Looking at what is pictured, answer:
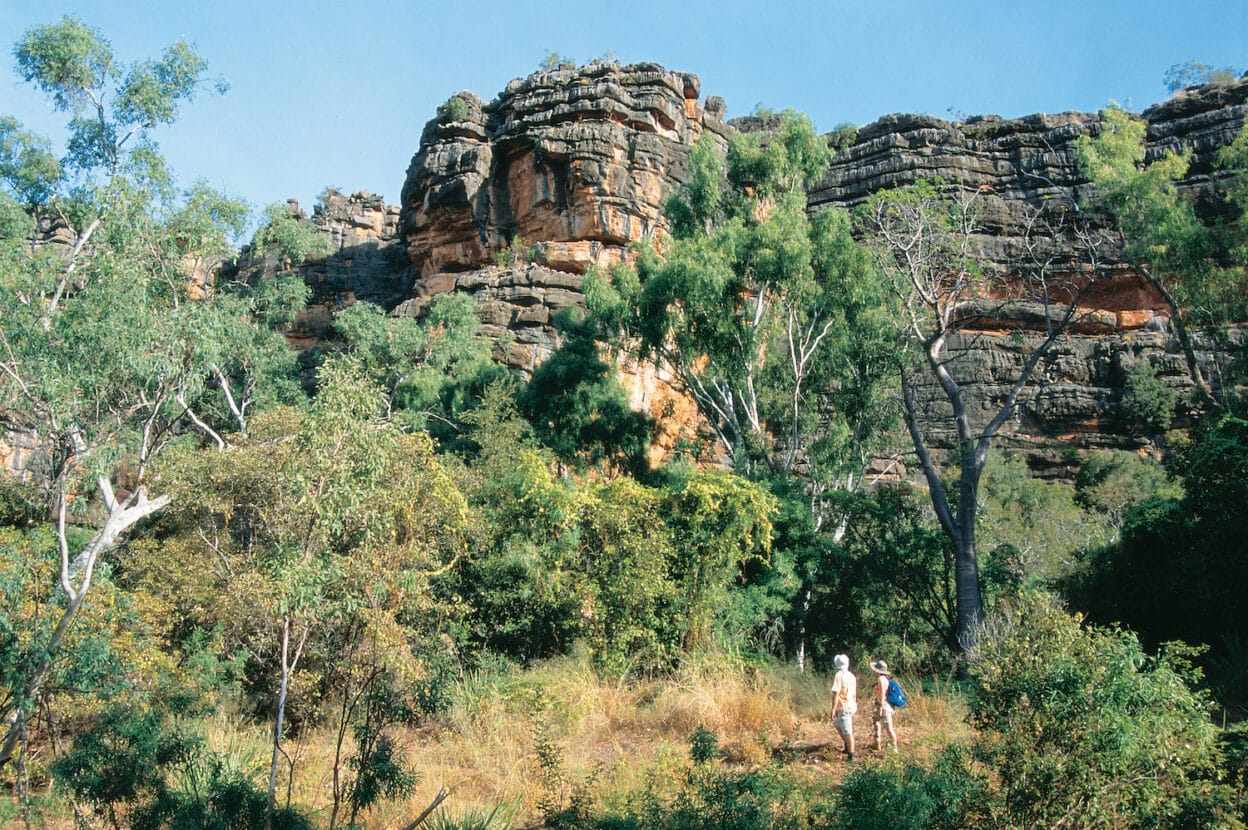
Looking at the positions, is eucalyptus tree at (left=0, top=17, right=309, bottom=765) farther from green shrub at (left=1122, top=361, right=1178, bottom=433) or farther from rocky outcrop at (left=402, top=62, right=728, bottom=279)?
green shrub at (left=1122, top=361, right=1178, bottom=433)

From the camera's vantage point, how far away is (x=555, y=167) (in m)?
30.1

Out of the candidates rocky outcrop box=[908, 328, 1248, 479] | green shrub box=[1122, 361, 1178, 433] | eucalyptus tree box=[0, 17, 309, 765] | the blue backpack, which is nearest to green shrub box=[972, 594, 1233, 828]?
the blue backpack

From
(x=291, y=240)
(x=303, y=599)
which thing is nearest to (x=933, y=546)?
(x=303, y=599)

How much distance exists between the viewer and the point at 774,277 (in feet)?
61.7

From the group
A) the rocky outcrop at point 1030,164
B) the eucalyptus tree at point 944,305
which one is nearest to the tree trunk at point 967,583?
the eucalyptus tree at point 944,305

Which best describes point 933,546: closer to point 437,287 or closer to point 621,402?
point 621,402

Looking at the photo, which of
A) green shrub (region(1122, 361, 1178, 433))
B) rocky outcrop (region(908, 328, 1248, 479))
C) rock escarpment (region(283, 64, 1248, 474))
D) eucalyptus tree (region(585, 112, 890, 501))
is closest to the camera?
eucalyptus tree (region(585, 112, 890, 501))

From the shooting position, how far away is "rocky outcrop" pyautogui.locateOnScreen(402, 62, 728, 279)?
29.1m

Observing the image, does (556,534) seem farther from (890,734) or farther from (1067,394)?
(1067,394)

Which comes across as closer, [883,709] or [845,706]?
[845,706]

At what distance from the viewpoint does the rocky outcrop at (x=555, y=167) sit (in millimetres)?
29125

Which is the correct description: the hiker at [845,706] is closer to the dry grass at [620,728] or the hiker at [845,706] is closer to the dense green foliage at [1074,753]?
the dry grass at [620,728]

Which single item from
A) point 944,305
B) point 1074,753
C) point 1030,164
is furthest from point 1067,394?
point 1074,753

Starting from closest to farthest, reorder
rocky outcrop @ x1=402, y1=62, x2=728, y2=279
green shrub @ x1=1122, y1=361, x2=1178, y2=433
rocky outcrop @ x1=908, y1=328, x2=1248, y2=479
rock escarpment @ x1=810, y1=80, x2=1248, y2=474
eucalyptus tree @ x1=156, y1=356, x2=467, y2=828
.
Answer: eucalyptus tree @ x1=156, y1=356, x2=467, y2=828
rocky outcrop @ x1=402, y1=62, x2=728, y2=279
green shrub @ x1=1122, y1=361, x2=1178, y2=433
rocky outcrop @ x1=908, y1=328, x2=1248, y2=479
rock escarpment @ x1=810, y1=80, x2=1248, y2=474
